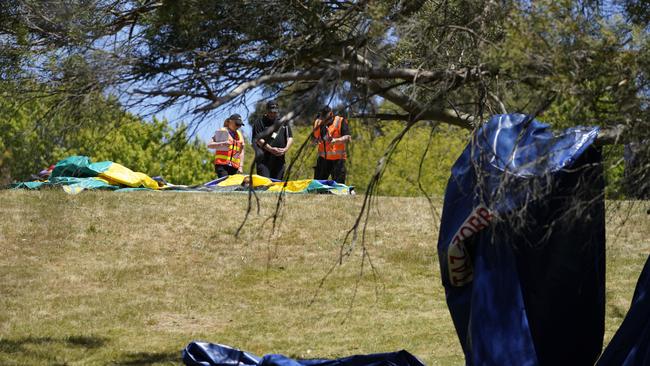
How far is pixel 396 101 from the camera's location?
294 inches

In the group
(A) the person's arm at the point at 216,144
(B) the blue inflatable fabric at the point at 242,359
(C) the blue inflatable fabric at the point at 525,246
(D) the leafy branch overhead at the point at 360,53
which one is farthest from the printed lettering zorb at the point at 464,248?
(A) the person's arm at the point at 216,144

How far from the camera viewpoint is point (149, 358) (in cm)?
928

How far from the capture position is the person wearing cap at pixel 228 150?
16156 mm

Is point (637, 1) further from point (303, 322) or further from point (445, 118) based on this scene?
point (303, 322)

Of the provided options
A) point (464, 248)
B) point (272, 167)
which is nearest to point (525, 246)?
point (464, 248)

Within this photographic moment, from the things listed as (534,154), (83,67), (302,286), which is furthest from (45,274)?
(534,154)

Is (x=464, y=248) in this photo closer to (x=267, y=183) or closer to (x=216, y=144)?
(x=267, y=183)

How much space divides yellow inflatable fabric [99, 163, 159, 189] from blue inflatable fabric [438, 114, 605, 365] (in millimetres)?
9751

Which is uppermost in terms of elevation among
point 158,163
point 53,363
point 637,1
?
point 637,1

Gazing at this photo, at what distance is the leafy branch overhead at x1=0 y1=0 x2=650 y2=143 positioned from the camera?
209 inches

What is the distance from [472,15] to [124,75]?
2518 mm

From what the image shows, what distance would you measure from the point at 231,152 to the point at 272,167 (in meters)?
0.94

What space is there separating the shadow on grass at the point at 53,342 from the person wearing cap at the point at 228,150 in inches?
247

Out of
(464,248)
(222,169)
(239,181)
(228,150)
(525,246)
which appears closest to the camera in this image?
(525,246)
